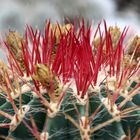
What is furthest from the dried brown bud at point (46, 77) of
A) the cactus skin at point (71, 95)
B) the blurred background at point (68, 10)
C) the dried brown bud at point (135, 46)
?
the blurred background at point (68, 10)

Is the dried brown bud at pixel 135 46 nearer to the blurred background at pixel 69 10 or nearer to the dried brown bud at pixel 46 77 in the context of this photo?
the dried brown bud at pixel 46 77

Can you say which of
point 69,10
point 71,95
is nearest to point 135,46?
point 71,95

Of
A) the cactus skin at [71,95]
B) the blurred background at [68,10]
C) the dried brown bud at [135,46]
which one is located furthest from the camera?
the blurred background at [68,10]

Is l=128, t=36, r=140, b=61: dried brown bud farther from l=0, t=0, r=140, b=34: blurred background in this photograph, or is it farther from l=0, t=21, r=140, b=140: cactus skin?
l=0, t=0, r=140, b=34: blurred background

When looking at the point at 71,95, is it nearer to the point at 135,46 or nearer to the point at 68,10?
the point at 135,46

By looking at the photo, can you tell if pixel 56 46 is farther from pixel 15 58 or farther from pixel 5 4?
pixel 5 4
